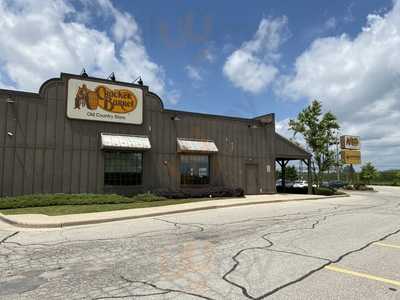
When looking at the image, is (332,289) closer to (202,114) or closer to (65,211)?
(65,211)

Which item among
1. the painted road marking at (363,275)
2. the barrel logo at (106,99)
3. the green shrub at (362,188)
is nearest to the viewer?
the painted road marking at (363,275)

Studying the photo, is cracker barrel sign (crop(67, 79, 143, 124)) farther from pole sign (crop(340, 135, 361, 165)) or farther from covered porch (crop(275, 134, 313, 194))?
pole sign (crop(340, 135, 361, 165))

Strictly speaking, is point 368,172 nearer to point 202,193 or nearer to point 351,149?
point 351,149

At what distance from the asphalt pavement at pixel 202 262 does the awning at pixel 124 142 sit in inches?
328

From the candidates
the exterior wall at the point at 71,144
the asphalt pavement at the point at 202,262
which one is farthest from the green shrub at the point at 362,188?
the asphalt pavement at the point at 202,262

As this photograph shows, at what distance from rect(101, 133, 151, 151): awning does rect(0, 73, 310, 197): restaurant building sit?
0.06 metres

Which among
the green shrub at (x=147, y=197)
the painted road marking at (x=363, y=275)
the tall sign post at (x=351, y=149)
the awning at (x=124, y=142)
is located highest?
the tall sign post at (x=351, y=149)

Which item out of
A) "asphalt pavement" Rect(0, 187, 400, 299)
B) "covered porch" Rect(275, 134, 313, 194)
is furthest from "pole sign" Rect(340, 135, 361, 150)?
"asphalt pavement" Rect(0, 187, 400, 299)

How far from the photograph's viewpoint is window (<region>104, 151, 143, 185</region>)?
62.4 ft

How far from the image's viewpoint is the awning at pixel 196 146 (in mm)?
20922

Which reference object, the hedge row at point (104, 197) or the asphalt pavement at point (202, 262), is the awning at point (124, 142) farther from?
the asphalt pavement at point (202, 262)

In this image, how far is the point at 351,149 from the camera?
146ft

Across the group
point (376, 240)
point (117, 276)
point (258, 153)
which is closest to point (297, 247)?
point (376, 240)

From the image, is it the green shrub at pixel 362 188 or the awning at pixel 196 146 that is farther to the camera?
the green shrub at pixel 362 188
